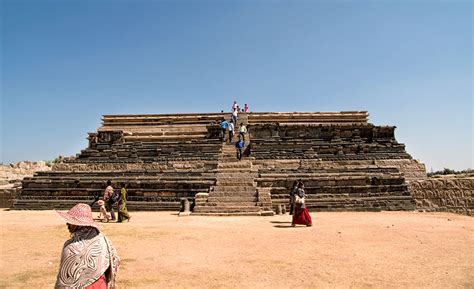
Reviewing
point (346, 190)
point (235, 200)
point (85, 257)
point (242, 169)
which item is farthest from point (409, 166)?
point (85, 257)

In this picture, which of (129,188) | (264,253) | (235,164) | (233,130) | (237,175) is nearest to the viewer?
(264,253)

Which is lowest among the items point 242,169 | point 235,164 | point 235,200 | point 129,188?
point 235,200

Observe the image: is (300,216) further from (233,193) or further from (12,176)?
(12,176)

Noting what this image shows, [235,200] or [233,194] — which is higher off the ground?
[233,194]

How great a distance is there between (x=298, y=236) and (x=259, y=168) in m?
8.02

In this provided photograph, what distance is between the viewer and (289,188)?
1452cm

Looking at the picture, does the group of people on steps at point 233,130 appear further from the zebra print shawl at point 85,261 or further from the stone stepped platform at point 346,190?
the zebra print shawl at point 85,261

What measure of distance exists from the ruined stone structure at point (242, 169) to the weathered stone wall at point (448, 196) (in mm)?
972

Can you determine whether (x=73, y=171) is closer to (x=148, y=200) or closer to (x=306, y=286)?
(x=148, y=200)

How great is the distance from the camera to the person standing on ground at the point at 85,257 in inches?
127

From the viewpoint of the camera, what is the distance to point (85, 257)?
10.7 ft

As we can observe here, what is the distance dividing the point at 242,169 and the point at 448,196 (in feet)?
27.4

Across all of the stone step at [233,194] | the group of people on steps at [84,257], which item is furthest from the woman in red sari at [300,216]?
the group of people on steps at [84,257]

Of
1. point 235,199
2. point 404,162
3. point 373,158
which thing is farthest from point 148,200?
point 404,162
